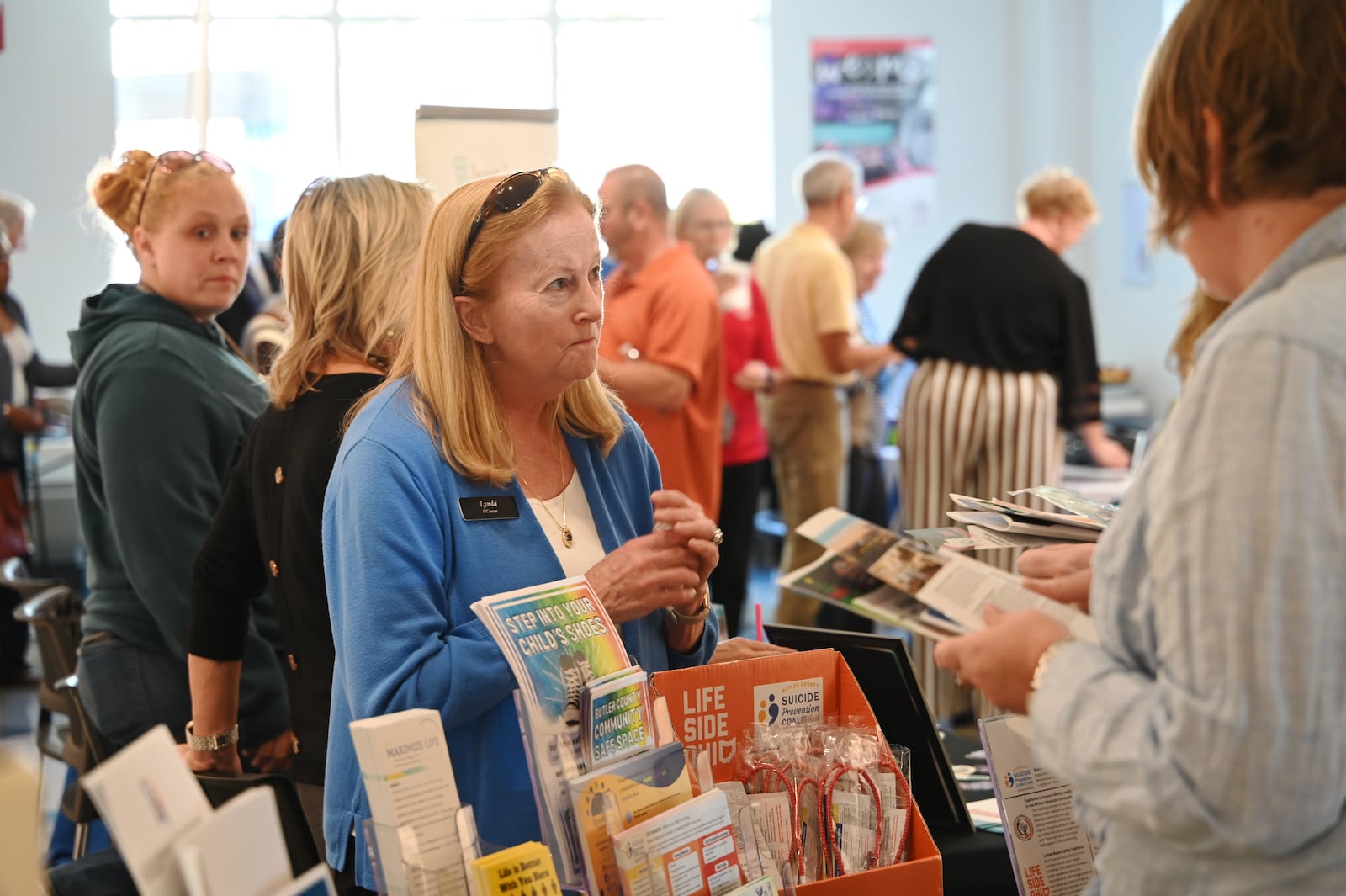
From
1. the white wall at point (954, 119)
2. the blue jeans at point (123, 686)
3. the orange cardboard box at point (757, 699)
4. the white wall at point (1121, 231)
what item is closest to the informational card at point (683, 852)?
the orange cardboard box at point (757, 699)

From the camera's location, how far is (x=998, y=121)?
9.18 meters

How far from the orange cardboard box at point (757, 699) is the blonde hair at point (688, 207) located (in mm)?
3789

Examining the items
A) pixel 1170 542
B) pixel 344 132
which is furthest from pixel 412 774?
pixel 344 132

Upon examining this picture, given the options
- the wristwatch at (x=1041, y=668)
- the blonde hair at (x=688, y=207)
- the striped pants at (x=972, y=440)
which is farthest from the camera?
the blonde hair at (x=688, y=207)

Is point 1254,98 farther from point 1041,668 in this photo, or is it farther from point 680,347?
point 680,347

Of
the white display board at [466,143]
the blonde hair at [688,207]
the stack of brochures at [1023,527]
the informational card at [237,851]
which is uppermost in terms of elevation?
the blonde hair at [688,207]

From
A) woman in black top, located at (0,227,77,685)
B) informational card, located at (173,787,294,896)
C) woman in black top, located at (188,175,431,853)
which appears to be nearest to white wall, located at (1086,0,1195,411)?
Answer: woman in black top, located at (0,227,77,685)

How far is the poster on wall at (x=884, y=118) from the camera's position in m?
8.99

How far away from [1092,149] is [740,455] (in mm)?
5153

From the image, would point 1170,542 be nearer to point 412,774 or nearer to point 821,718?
point 412,774

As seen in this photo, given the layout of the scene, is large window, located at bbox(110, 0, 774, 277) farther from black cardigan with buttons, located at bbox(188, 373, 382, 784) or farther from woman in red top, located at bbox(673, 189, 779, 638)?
black cardigan with buttons, located at bbox(188, 373, 382, 784)

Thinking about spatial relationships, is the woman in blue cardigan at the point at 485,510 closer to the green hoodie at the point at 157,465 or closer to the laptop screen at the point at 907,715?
the laptop screen at the point at 907,715

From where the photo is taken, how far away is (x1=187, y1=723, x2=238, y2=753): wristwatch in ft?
6.47

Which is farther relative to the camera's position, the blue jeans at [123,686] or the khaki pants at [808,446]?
the khaki pants at [808,446]
